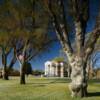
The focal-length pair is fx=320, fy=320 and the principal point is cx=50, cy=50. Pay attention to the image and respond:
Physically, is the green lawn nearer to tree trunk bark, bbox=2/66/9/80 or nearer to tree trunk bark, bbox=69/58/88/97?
tree trunk bark, bbox=69/58/88/97

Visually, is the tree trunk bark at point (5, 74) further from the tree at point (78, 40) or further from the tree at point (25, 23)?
the tree at point (78, 40)

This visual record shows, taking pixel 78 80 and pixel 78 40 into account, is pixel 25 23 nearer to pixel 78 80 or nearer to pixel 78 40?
pixel 78 40

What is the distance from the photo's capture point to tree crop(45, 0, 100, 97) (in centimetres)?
1552

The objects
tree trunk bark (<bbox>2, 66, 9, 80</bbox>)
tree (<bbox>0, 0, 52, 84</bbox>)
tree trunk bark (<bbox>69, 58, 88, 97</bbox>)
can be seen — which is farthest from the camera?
tree trunk bark (<bbox>2, 66, 9, 80</bbox>)

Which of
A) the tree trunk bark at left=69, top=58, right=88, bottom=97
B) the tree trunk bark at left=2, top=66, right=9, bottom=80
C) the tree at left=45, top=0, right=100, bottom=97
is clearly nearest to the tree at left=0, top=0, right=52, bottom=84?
the tree at left=45, top=0, right=100, bottom=97

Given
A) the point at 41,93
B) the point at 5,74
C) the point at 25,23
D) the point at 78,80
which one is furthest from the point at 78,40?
the point at 5,74

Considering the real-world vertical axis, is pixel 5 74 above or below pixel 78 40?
below

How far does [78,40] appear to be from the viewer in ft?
52.6

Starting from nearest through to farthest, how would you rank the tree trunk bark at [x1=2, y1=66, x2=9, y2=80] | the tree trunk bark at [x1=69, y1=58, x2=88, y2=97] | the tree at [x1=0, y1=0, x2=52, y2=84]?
the tree trunk bark at [x1=69, y1=58, x2=88, y2=97]
the tree at [x1=0, y1=0, x2=52, y2=84]
the tree trunk bark at [x1=2, y1=66, x2=9, y2=80]

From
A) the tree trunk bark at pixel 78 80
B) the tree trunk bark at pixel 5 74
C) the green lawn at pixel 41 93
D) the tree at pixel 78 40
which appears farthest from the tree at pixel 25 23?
the tree trunk bark at pixel 5 74

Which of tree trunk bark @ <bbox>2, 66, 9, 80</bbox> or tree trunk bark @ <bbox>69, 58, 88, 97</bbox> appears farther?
tree trunk bark @ <bbox>2, 66, 9, 80</bbox>

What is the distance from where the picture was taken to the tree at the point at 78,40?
1552 centimetres

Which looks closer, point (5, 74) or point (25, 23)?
point (25, 23)

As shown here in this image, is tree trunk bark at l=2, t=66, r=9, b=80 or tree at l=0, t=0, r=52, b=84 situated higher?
tree at l=0, t=0, r=52, b=84
